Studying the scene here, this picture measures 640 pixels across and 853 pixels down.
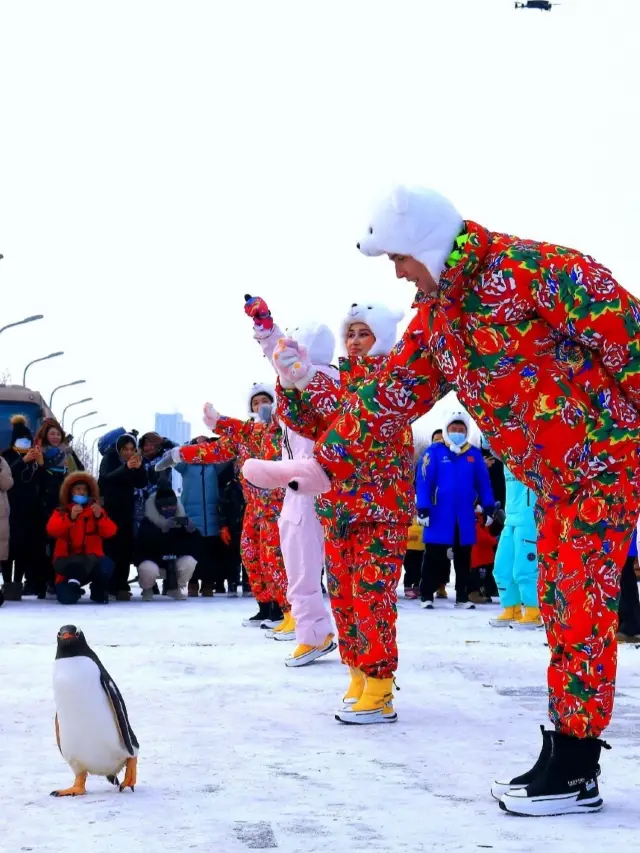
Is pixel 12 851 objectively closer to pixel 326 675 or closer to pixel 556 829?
pixel 556 829

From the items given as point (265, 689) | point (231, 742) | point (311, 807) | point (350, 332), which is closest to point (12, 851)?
point (311, 807)

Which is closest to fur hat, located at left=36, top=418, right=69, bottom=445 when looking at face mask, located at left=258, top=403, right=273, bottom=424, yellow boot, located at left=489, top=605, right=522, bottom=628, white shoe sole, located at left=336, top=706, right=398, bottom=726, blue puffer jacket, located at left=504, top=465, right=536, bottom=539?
face mask, located at left=258, top=403, right=273, bottom=424

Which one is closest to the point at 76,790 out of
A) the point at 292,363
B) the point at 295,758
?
the point at 295,758

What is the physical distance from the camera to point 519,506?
1050 cm

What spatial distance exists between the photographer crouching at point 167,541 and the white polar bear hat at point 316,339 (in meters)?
6.81

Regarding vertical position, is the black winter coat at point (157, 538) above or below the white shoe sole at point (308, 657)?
above

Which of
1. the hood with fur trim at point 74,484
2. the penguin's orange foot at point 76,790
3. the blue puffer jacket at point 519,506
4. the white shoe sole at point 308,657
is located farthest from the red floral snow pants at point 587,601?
the hood with fur trim at point 74,484

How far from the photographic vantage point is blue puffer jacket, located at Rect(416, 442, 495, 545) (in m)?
12.2

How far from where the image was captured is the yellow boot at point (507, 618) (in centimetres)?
1000

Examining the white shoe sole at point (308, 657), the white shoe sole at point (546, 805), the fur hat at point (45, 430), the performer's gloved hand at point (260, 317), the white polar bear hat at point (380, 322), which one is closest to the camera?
the white shoe sole at point (546, 805)

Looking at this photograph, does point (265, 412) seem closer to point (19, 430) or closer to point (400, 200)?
point (19, 430)

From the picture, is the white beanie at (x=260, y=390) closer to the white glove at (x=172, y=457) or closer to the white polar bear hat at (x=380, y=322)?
the white glove at (x=172, y=457)

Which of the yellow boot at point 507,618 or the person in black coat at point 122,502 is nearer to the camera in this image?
the yellow boot at point 507,618

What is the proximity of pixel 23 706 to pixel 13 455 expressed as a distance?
8.30 meters
